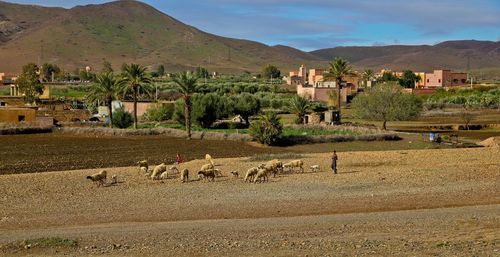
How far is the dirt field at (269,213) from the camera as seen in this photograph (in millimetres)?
17297

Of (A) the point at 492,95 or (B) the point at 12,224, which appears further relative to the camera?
(A) the point at 492,95

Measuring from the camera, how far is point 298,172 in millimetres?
33344

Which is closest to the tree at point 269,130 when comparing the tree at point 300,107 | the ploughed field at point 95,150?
the ploughed field at point 95,150

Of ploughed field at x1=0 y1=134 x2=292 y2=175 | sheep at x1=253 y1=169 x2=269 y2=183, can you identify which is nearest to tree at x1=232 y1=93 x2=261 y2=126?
ploughed field at x1=0 y1=134 x2=292 y2=175

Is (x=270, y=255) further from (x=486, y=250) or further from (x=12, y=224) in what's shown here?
(x=12, y=224)

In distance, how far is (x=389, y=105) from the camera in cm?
6219

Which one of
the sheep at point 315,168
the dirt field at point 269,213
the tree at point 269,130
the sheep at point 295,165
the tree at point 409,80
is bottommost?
the dirt field at point 269,213

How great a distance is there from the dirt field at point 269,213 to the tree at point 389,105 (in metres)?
27.6

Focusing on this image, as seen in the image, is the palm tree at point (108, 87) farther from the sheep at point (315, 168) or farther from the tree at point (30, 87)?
the sheep at point (315, 168)

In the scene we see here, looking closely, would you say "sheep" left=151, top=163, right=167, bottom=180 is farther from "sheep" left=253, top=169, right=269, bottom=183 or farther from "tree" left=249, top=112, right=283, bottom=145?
"tree" left=249, top=112, right=283, bottom=145

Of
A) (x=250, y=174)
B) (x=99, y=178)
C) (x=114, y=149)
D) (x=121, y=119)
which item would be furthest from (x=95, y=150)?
(x=121, y=119)

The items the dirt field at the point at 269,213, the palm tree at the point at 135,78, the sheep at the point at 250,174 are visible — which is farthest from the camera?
the palm tree at the point at 135,78

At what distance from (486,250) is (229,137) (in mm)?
37755

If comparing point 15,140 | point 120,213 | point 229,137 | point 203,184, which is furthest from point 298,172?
point 15,140
